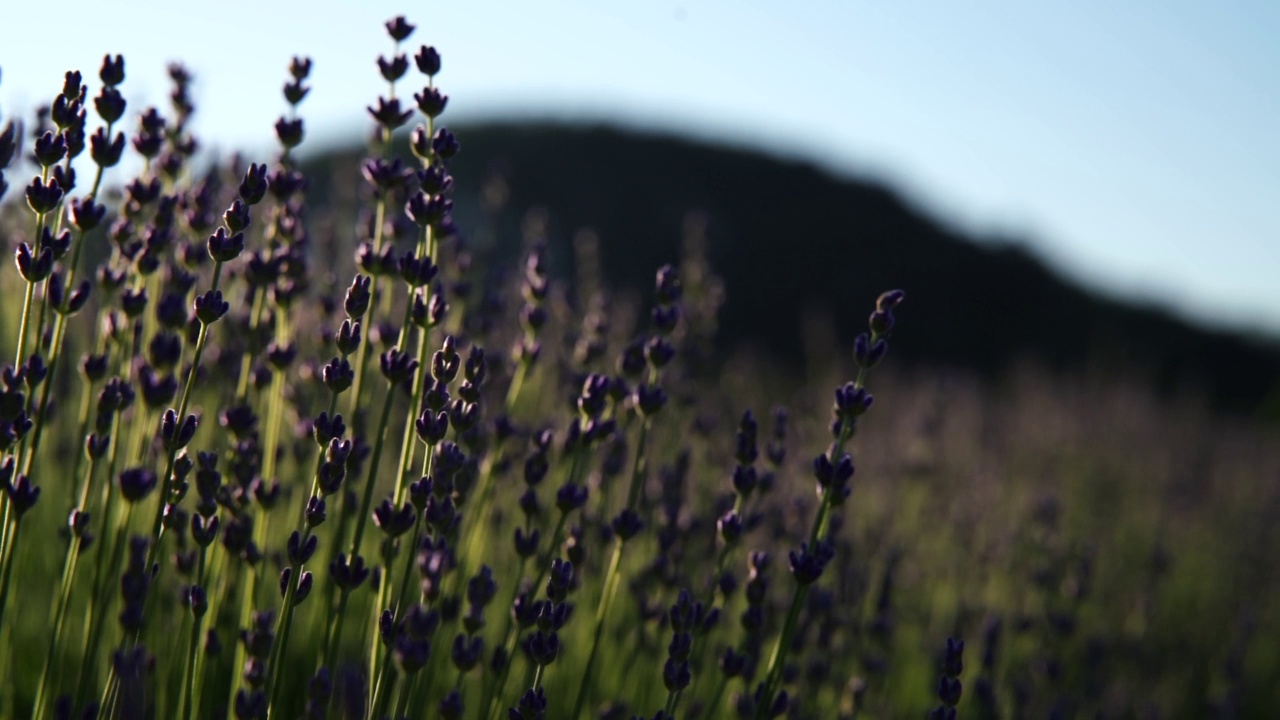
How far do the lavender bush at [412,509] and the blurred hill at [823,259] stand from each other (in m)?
12.5

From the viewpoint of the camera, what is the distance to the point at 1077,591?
9.79 ft

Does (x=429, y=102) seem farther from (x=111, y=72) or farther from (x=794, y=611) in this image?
(x=794, y=611)

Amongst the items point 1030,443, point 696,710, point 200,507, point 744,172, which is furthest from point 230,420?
point 744,172

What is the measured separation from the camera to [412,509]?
1.56 metres

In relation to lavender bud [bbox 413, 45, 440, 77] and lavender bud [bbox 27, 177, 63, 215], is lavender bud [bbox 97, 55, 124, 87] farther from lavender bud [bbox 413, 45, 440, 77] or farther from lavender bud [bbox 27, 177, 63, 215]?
lavender bud [bbox 413, 45, 440, 77]

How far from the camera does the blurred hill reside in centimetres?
1772

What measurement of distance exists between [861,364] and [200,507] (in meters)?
0.99

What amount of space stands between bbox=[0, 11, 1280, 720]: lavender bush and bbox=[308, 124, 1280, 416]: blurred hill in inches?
492

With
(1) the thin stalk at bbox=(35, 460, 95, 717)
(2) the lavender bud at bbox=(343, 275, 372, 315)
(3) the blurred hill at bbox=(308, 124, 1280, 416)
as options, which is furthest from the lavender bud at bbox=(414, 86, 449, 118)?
(3) the blurred hill at bbox=(308, 124, 1280, 416)

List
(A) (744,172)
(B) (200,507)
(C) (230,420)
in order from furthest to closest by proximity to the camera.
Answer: (A) (744,172)
(C) (230,420)
(B) (200,507)

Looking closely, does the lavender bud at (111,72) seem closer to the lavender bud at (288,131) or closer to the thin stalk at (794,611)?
the lavender bud at (288,131)

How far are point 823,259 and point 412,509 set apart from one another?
18386mm

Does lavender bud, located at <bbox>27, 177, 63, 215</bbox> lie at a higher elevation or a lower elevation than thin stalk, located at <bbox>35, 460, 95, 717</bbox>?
higher

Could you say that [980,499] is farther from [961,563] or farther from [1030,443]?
[1030,443]
